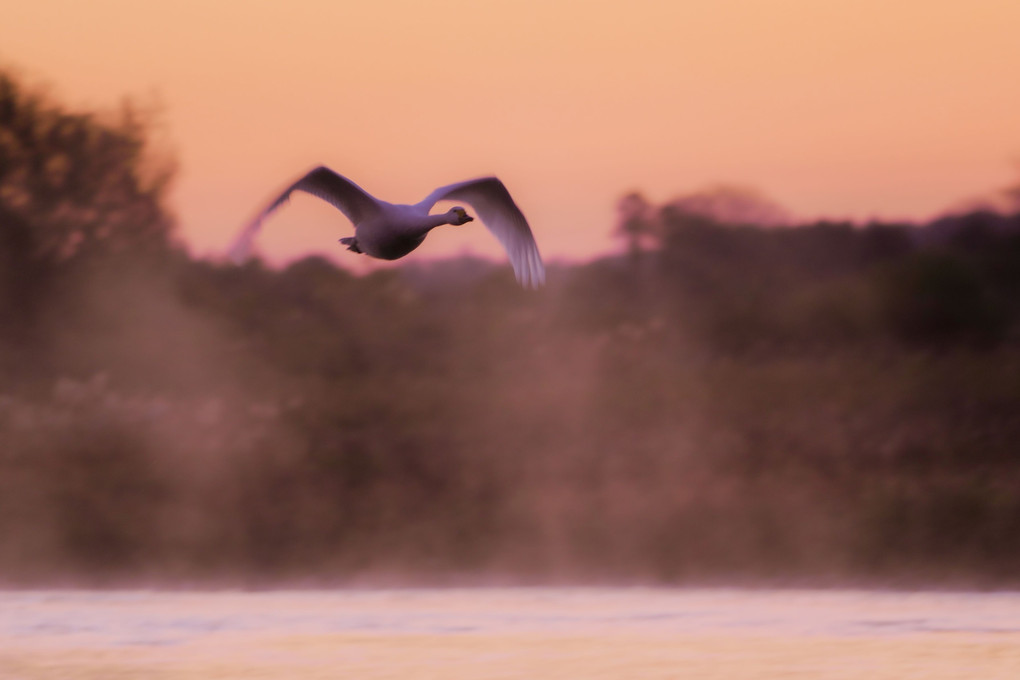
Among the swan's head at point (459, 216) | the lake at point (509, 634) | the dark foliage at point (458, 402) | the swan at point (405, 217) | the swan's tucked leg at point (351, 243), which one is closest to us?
the swan at point (405, 217)

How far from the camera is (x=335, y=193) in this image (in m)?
8.70

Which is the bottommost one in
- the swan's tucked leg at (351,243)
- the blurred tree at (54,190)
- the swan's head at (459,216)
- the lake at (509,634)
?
the lake at (509,634)

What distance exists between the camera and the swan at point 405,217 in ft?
26.8

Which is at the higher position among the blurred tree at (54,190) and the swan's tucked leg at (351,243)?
the blurred tree at (54,190)

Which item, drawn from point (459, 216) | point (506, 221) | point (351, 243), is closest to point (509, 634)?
point (506, 221)

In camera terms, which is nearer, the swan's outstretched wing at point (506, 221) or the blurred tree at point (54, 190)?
the swan's outstretched wing at point (506, 221)

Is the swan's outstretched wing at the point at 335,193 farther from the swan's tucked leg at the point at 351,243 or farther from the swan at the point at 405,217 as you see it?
the swan's tucked leg at the point at 351,243

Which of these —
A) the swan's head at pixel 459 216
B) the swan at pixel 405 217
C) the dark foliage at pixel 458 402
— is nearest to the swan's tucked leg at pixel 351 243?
the swan at pixel 405 217

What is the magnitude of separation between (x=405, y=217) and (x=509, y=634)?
12303 millimetres

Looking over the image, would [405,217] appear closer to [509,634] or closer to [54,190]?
[509,634]

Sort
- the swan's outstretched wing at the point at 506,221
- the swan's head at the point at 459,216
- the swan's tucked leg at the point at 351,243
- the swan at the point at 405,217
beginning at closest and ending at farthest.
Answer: the swan at the point at 405,217 → the swan's tucked leg at the point at 351,243 → the swan's head at the point at 459,216 → the swan's outstretched wing at the point at 506,221

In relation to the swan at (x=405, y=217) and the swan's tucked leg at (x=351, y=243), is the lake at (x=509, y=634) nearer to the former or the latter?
the swan at (x=405, y=217)

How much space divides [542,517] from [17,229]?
1241 cm

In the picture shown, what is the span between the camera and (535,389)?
3231cm
